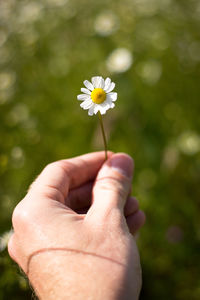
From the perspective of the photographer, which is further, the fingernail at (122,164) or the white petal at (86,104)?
the fingernail at (122,164)

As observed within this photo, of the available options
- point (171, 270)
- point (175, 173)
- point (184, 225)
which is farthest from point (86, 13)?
point (171, 270)

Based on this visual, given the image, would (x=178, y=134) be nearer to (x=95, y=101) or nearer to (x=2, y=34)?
(x=95, y=101)

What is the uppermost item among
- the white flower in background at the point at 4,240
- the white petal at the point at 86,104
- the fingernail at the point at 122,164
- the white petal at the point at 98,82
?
the white petal at the point at 98,82

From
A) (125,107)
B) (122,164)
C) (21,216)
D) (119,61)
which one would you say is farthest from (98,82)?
(119,61)

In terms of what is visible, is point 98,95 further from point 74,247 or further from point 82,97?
point 74,247

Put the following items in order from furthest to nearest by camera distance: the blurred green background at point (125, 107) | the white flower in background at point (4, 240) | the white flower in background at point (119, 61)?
the white flower in background at point (119, 61) → the blurred green background at point (125, 107) → the white flower in background at point (4, 240)

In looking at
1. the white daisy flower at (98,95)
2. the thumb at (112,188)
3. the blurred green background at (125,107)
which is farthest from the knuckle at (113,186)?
the blurred green background at (125,107)

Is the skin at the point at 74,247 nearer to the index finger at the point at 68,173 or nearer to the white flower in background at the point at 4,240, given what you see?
the index finger at the point at 68,173
